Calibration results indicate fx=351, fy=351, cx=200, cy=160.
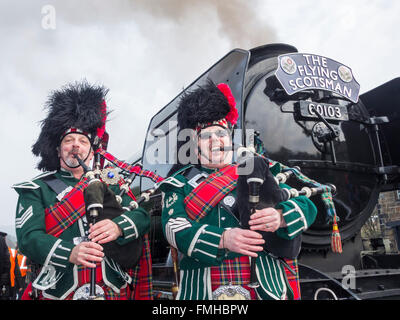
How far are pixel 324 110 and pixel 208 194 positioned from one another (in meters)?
1.90

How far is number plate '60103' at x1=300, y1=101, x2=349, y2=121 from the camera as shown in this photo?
3.25 m

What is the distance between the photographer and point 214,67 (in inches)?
129

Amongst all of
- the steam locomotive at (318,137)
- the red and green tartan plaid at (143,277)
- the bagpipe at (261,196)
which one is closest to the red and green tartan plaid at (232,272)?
the bagpipe at (261,196)

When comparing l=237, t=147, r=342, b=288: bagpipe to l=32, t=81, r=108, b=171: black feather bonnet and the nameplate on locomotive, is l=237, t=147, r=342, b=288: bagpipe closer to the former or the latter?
l=32, t=81, r=108, b=171: black feather bonnet

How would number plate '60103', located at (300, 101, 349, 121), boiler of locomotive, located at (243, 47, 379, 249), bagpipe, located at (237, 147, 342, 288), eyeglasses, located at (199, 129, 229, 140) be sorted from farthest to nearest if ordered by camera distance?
number plate '60103', located at (300, 101, 349, 121)
boiler of locomotive, located at (243, 47, 379, 249)
eyeglasses, located at (199, 129, 229, 140)
bagpipe, located at (237, 147, 342, 288)

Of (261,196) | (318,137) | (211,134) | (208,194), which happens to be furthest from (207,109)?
(318,137)

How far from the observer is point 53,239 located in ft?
6.22

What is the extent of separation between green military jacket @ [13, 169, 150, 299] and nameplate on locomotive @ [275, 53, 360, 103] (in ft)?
6.03

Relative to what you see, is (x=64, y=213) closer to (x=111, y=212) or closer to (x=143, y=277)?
(x=111, y=212)

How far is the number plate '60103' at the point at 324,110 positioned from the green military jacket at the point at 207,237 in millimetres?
1517

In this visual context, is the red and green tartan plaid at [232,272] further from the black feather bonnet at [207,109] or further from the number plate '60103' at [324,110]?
the number plate '60103' at [324,110]

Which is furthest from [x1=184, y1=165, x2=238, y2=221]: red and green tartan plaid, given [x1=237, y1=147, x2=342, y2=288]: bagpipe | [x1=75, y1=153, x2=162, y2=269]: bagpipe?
[x1=75, y1=153, x2=162, y2=269]: bagpipe

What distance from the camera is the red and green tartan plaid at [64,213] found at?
2059 millimetres

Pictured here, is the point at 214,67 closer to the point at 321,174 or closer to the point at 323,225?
the point at 321,174
